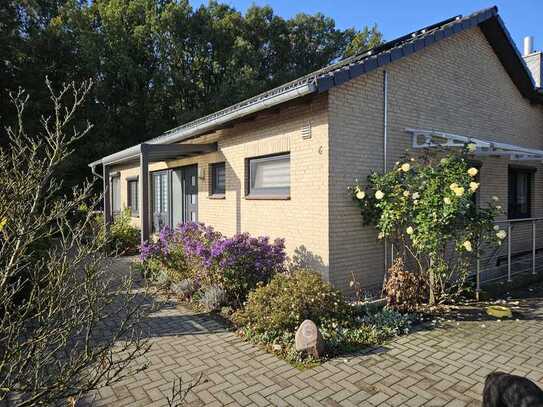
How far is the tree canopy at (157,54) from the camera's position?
70.0 feet

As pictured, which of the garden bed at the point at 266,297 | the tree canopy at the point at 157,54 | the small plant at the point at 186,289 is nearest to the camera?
the garden bed at the point at 266,297

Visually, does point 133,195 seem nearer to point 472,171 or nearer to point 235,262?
point 235,262

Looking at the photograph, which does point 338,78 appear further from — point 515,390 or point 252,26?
point 252,26

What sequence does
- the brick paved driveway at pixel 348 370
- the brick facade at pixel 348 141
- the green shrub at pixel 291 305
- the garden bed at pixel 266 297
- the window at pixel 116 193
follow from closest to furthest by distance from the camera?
1. the brick paved driveway at pixel 348 370
2. the garden bed at pixel 266 297
3. the green shrub at pixel 291 305
4. the brick facade at pixel 348 141
5. the window at pixel 116 193

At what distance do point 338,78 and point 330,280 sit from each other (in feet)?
10.8

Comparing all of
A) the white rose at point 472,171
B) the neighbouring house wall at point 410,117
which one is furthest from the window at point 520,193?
the white rose at point 472,171

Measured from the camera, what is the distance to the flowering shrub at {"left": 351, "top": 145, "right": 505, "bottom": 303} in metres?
5.54

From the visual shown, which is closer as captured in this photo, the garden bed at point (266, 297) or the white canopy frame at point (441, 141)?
the garden bed at point (266, 297)

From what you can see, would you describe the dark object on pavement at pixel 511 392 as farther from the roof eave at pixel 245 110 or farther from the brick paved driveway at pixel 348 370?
the roof eave at pixel 245 110

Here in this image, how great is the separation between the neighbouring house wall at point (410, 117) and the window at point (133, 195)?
10.8m

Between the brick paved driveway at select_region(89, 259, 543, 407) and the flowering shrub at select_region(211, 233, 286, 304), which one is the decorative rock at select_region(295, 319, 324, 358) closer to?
the brick paved driveway at select_region(89, 259, 543, 407)

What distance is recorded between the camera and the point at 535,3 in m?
7.93

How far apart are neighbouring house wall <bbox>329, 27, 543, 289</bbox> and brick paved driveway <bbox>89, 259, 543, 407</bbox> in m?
1.90

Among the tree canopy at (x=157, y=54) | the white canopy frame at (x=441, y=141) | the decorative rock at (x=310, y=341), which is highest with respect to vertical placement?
the tree canopy at (x=157, y=54)
